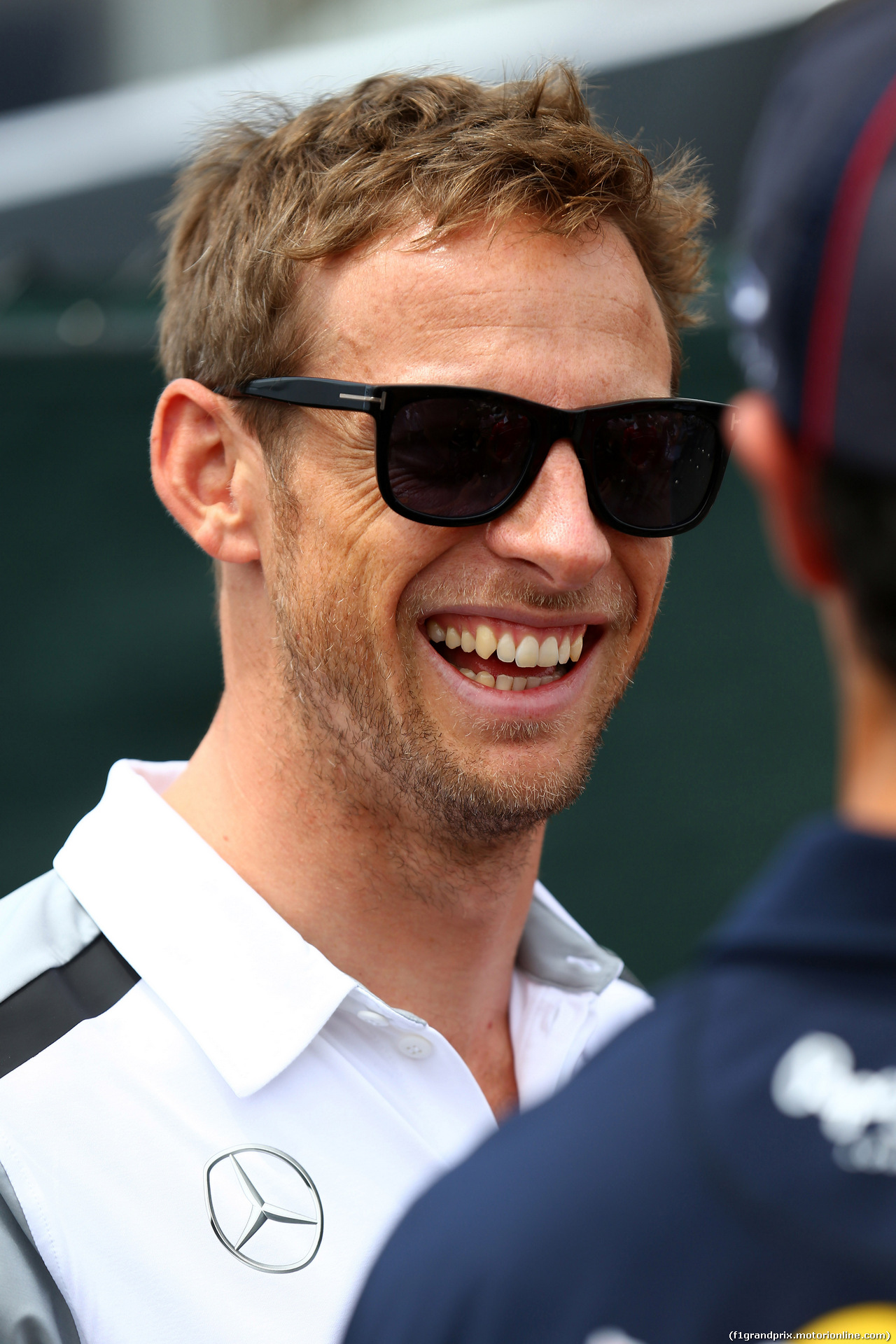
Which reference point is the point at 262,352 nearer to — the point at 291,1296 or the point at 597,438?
the point at 597,438

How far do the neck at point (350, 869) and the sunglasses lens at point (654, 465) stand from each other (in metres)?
0.48

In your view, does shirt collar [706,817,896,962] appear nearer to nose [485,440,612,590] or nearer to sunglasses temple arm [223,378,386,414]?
nose [485,440,612,590]

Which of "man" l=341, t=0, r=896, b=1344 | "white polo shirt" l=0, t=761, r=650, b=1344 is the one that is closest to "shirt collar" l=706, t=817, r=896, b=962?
"man" l=341, t=0, r=896, b=1344

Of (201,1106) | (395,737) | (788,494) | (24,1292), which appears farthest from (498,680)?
(788,494)

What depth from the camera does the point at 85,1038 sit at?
148cm

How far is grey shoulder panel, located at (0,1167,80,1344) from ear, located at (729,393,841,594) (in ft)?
3.49

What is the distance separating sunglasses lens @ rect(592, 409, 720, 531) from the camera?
68.4 inches

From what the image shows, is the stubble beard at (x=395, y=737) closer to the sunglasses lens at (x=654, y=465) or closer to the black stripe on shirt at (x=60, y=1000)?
the sunglasses lens at (x=654, y=465)

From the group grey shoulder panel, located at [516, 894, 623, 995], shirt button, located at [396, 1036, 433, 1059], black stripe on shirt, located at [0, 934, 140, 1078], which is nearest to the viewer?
black stripe on shirt, located at [0, 934, 140, 1078]

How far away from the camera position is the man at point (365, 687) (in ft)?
4.83

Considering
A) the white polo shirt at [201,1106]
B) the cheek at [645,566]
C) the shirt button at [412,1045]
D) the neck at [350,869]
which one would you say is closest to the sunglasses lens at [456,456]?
the cheek at [645,566]

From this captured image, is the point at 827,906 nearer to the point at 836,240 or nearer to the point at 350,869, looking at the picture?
the point at 836,240

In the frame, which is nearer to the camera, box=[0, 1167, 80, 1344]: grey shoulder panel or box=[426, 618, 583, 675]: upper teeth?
box=[0, 1167, 80, 1344]: grey shoulder panel

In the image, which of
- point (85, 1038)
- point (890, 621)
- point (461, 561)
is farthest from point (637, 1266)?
point (461, 561)
